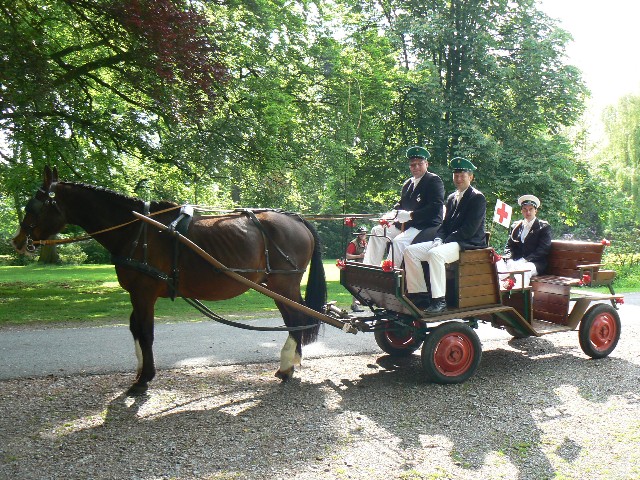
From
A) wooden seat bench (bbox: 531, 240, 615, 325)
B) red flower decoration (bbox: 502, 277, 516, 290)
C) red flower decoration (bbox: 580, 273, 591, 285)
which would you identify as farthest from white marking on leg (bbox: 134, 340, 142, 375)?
red flower decoration (bbox: 580, 273, 591, 285)

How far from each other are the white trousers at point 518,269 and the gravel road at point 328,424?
3.49 feet

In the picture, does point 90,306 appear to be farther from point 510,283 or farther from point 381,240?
point 510,283

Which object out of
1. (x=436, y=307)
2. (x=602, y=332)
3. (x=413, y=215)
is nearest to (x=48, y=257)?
(x=413, y=215)

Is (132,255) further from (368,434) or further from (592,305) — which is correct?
(592,305)

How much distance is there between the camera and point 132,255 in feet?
18.7

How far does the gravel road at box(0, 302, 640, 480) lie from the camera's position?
157 inches

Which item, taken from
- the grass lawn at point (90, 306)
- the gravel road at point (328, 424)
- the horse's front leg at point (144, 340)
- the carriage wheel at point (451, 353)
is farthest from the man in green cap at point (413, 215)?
the grass lawn at point (90, 306)

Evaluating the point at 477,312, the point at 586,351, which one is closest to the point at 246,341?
the point at 477,312

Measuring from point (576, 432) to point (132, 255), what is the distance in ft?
14.5

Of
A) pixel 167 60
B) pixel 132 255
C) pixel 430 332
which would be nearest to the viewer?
pixel 132 255

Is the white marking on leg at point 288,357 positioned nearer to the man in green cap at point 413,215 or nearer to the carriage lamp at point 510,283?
the man in green cap at point 413,215

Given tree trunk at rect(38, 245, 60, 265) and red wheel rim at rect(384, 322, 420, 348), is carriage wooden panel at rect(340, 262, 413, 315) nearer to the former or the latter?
red wheel rim at rect(384, 322, 420, 348)

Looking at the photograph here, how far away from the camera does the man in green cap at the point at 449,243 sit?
6029 millimetres

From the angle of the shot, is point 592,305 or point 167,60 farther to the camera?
point 167,60
